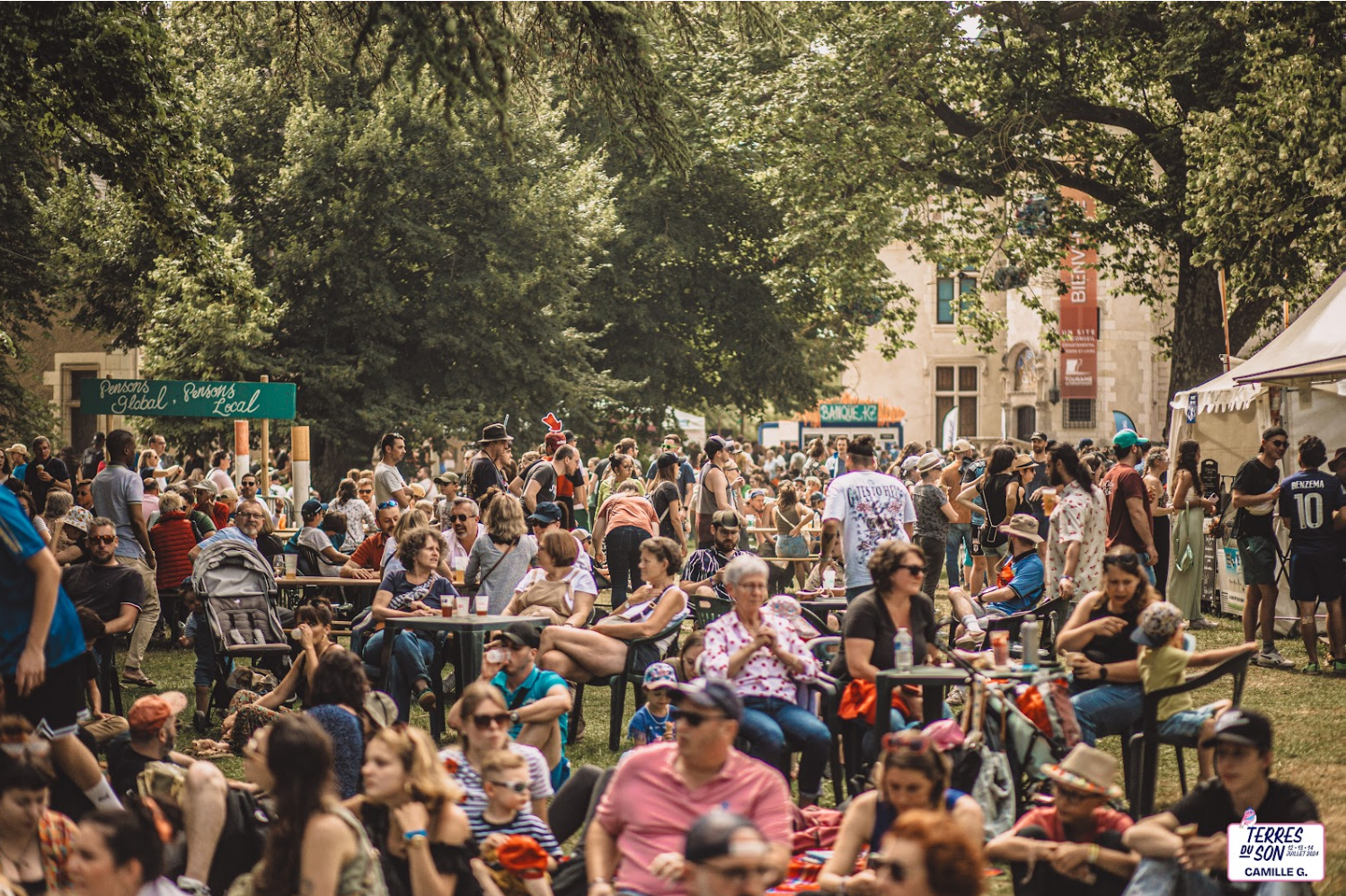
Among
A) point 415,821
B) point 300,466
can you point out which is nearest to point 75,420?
point 300,466

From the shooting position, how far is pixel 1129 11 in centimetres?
2386

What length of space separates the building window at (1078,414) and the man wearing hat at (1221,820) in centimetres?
5053

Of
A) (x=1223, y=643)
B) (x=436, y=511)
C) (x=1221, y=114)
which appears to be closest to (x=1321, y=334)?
(x=1223, y=643)

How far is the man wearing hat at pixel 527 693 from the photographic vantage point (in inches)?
287

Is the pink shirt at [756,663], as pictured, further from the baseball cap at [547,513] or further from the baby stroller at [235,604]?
the baseball cap at [547,513]

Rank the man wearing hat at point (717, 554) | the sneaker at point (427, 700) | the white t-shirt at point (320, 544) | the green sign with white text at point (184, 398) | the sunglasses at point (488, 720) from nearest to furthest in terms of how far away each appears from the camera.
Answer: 1. the sunglasses at point (488, 720)
2. the sneaker at point (427, 700)
3. the man wearing hat at point (717, 554)
4. the white t-shirt at point (320, 544)
5. the green sign with white text at point (184, 398)

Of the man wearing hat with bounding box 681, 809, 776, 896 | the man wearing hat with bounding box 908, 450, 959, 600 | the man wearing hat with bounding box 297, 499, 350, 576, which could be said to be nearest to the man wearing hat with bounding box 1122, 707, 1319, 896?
the man wearing hat with bounding box 681, 809, 776, 896

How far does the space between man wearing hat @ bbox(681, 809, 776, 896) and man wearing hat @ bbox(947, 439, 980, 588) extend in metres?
10.1

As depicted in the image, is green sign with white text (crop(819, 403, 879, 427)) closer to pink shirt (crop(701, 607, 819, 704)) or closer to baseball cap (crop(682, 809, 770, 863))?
pink shirt (crop(701, 607, 819, 704))

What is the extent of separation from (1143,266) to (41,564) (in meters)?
23.4

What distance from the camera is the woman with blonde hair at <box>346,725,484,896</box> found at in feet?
16.8

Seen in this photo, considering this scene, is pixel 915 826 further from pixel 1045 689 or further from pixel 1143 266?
pixel 1143 266

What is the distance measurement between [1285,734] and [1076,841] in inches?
186

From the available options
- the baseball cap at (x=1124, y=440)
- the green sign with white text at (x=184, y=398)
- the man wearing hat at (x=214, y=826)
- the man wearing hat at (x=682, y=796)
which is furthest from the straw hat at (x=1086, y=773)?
the green sign with white text at (x=184, y=398)
